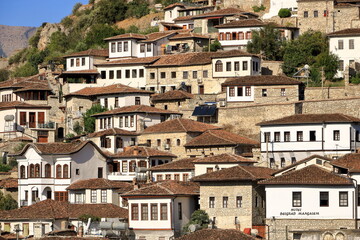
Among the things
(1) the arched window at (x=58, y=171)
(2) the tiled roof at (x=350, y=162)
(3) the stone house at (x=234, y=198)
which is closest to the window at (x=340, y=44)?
(2) the tiled roof at (x=350, y=162)

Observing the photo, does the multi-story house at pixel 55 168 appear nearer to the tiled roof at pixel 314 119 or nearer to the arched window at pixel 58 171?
the arched window at pixel 58 171

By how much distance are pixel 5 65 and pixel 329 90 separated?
60.8 m

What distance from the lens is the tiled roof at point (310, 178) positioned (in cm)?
5997

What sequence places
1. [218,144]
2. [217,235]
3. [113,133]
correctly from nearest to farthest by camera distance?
Answer: [217,235] < [218,144] < [113,133]

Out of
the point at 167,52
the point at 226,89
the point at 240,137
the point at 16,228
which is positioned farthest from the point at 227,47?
the point at 16,228

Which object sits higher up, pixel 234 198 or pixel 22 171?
pixel 22 171

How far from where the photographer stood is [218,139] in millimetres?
75375

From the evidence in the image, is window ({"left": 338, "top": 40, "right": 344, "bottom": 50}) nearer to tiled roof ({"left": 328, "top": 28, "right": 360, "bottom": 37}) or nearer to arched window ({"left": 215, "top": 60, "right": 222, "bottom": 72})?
tiled roof ({"left": 328, "top": 28, "right": 360, "bottom": 37})

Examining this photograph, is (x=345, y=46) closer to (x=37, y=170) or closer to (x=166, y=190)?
(x=37, y=170)

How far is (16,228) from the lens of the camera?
6650cm

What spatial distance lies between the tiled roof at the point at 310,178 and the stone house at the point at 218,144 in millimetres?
12669

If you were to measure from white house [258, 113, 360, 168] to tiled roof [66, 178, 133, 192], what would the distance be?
9.58 metres

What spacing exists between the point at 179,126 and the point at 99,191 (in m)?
9.40

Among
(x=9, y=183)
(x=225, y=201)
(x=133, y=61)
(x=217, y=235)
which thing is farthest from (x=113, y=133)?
(x=217, y=235)
